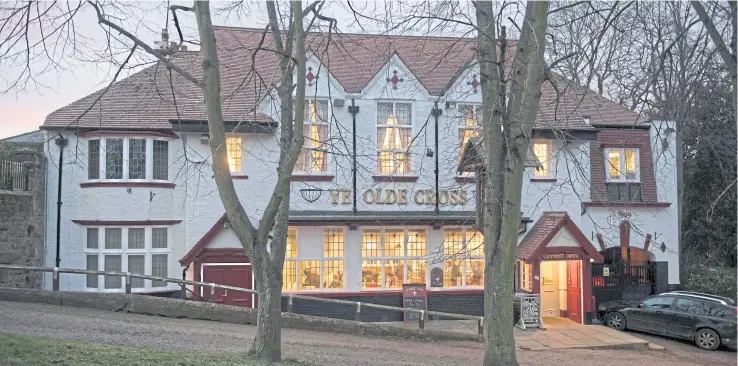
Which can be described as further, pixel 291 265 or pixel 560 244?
pixel 291 265

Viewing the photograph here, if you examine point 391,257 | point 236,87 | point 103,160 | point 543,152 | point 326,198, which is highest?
point 236,87

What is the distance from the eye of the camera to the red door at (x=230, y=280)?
20.5 meters

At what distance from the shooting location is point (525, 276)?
22.4 metres

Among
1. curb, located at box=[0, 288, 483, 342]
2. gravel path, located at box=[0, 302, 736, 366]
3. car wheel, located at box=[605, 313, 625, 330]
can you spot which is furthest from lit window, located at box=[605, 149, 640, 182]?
curb, located at box=[0, 288, 483, 342]

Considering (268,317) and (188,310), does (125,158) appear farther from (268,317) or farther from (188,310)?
(268,317)

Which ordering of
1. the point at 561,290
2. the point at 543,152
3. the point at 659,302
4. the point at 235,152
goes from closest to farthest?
1. the point at 659,302
2. the point at 235,152
3. the point at 543,152
4. the point at 561,290

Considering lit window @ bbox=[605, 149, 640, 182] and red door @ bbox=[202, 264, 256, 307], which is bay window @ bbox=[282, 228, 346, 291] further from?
lit window @ bbox=[605, 149, 640, 182]

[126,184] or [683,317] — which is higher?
[126,184]

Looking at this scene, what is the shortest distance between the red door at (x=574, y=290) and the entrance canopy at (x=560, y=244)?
795mm

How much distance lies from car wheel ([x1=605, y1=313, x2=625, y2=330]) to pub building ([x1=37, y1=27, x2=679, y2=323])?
85cm

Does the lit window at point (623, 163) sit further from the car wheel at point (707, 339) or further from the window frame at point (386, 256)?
the window frame at point (386, 256)

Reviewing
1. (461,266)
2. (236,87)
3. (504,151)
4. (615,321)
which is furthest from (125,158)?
(615,321)

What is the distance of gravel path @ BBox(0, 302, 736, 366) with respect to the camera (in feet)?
45.7

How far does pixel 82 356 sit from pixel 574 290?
650 inches
